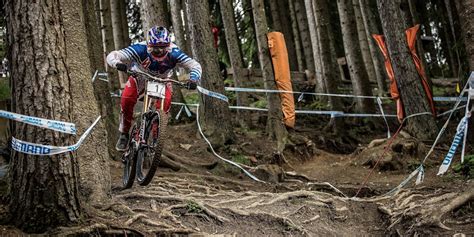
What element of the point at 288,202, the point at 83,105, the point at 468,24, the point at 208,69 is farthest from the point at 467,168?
the point at 83,105

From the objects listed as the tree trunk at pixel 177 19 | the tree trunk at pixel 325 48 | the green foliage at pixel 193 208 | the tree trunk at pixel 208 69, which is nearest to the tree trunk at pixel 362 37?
the tree trunk at pixel 325 48

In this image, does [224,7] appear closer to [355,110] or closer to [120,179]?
[355,110]

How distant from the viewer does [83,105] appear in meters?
4.28

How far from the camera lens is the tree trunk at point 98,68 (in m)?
6.94

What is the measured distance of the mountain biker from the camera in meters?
5.64

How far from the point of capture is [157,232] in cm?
402

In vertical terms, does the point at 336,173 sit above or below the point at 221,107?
below

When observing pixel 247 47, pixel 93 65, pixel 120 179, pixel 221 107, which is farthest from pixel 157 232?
pixel 247 47

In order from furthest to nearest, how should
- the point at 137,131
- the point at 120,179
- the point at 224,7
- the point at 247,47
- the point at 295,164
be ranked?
the point at 247,47
the point at 224,7
the point at 295,164
the point at 120,179
the point at 137,131

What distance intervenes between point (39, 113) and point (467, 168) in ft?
19.1

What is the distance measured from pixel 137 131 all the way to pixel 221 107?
3.68 meters

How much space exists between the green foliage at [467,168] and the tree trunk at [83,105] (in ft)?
16.4

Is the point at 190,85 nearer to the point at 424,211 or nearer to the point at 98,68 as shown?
the point at 98,68

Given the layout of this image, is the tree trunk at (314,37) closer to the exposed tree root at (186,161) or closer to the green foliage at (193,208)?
the exposed tree root at (186,161)
